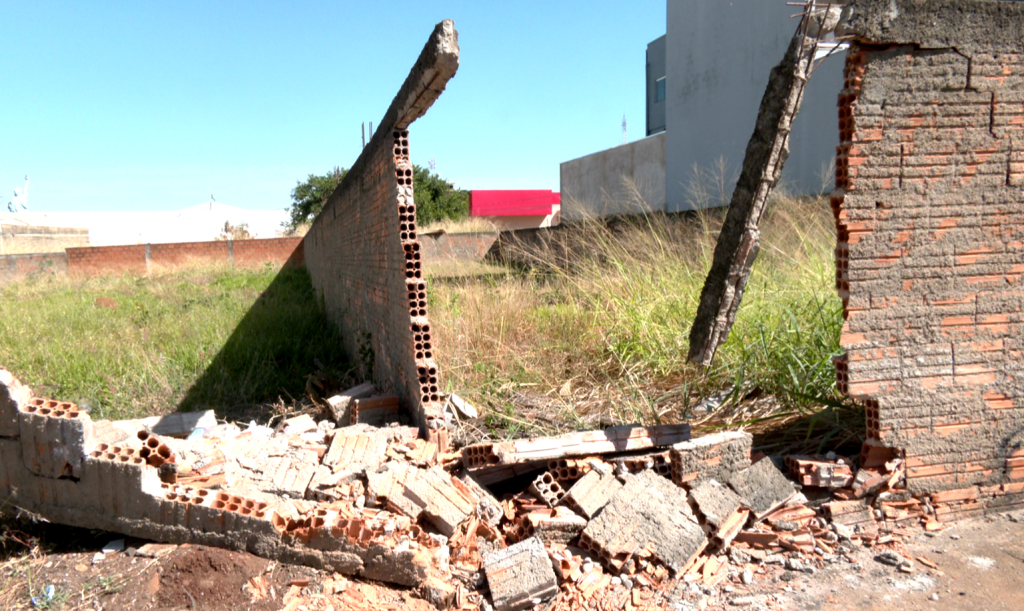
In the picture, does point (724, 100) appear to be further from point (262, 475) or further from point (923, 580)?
point (262, 475)

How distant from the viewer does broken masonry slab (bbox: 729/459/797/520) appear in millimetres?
3525

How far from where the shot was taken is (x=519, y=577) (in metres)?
3.04

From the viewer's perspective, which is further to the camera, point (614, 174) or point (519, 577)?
point (614, 174)

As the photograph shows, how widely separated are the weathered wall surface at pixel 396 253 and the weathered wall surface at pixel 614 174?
11.2 m

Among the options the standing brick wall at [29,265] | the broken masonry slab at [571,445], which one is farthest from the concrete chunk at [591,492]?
the standing brick wall at [29,265]

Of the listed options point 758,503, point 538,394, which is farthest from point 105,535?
point 758,503

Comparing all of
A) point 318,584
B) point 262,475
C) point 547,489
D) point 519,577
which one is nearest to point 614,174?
point 547,489

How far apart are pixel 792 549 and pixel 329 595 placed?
2.40 metres

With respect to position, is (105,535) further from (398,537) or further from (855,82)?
(855,82)

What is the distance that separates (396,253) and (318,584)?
7.40ft

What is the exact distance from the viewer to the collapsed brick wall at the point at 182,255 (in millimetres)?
18234

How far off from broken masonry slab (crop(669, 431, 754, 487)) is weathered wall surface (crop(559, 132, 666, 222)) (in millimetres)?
13456

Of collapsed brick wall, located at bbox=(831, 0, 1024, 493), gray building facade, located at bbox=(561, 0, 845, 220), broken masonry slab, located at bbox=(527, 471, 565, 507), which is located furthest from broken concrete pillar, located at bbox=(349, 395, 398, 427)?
gray building facade, located at bbox=(561, 0, 845, 220)

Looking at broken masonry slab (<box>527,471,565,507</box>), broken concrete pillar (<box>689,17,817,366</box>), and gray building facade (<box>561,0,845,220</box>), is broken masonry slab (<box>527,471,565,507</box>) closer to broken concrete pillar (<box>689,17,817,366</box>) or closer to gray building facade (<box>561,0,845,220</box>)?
broken concrete pillar (<box>689,17,817,366</box>)
